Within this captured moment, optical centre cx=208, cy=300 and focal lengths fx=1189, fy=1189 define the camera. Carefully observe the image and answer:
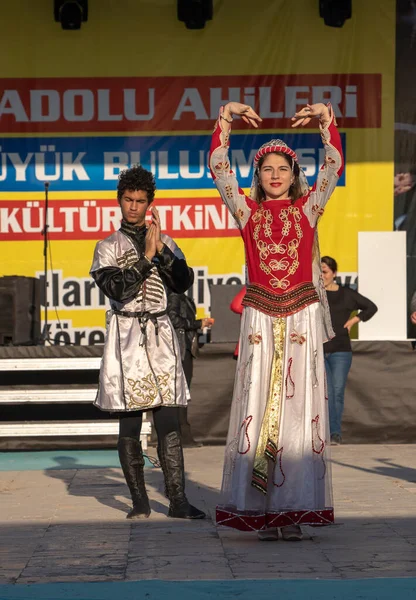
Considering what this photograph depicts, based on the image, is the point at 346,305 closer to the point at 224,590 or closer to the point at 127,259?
the point at 127,259

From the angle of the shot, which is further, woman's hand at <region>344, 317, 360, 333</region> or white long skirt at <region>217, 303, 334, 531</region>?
woman's hand at <region>344, 317, 360, 333</region>

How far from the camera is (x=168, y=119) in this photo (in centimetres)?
1113

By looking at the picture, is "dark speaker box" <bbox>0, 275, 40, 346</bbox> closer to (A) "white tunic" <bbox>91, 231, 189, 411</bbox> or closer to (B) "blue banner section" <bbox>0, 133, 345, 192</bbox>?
(B) "blue banner section" <bbox>0, 133, 345, 192</bbox>

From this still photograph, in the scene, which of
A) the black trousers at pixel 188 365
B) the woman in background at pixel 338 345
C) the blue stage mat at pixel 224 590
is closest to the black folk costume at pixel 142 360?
the blue stage mat at pixel 224 590

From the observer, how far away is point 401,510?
6.14 meters

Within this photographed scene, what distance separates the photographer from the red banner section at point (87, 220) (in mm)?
11078

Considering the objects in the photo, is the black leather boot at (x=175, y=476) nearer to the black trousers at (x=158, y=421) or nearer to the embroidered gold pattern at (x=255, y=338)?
the black trousers at (x=158, y=421)

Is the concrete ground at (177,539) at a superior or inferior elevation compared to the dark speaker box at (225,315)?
inferior

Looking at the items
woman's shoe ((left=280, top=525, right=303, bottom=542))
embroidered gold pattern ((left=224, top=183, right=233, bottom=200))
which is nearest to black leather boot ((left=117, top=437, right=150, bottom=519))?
woman's shoe ((left=280, top=525, right=303, bottom=542))

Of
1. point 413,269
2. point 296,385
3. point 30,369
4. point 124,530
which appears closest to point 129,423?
point 124,530

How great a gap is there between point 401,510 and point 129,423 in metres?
1.49

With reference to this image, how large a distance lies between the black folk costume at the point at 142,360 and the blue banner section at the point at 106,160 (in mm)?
5270

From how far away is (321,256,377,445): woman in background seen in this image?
9.73 metres

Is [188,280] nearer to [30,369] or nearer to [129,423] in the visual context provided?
[129,423]
